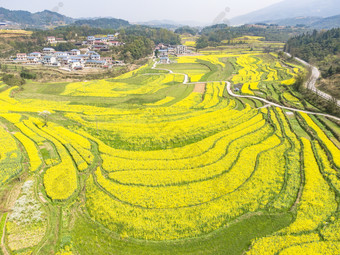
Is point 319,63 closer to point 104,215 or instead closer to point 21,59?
point 104,215

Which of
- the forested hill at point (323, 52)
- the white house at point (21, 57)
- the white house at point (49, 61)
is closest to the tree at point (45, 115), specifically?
the white house at point (49, 61)

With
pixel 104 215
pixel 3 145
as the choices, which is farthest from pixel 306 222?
pixel 3 145

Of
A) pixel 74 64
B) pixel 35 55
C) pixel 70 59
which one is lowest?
pixel 74 64

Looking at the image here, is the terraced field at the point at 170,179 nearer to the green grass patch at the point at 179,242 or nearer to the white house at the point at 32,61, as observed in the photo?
the green grass patch at the point at 179,242

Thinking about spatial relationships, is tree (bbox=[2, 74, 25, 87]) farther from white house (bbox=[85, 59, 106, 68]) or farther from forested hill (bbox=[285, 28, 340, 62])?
forested hill (bbox=[285, 28, 340, 62])

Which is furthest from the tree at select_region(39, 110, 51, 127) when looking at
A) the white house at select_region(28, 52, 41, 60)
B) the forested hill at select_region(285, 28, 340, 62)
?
the forested hill at select_region(285, 28, 340, 62)

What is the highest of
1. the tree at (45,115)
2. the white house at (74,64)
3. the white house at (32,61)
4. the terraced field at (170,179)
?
the white house at (32,61)

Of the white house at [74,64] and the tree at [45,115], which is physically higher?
the white house at [74,64]

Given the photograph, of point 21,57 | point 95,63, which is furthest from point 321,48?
point 21,57

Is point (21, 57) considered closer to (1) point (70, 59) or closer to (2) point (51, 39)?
(1) point (70, 59)
